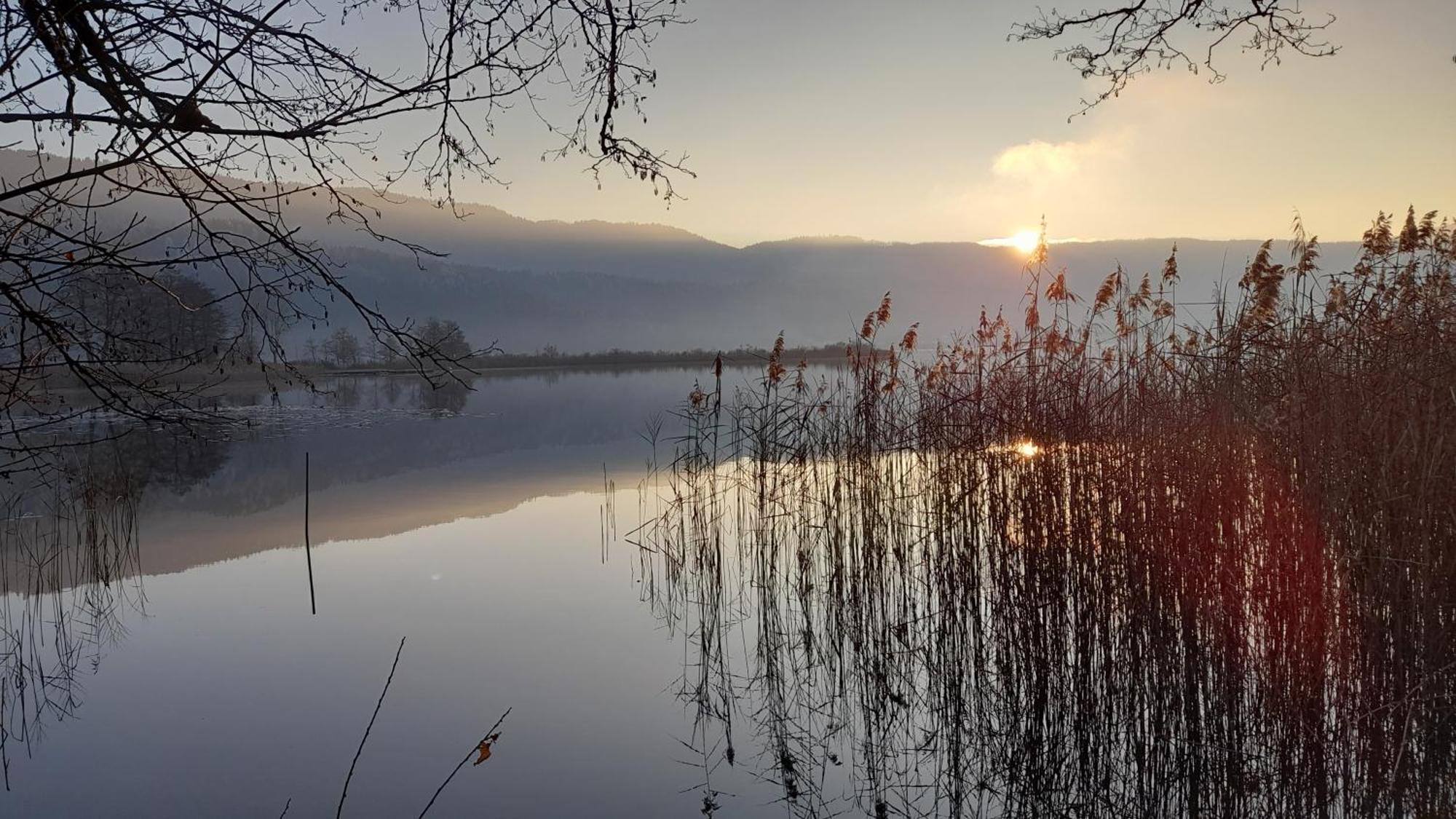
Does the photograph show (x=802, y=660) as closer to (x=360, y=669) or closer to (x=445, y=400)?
(x=360, y=669)

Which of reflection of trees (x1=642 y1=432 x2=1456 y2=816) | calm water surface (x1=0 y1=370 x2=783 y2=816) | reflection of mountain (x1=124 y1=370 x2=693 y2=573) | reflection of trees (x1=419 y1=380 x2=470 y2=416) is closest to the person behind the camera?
reflection of trees (x1=642 y1=432 x2=1456 y2=816)

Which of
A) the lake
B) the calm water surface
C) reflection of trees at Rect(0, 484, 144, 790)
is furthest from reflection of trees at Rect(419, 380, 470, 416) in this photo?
the lake

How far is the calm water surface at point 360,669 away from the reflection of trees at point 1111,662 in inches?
20.4

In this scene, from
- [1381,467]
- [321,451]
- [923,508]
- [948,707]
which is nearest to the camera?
[1381,467]

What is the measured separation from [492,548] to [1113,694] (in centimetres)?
640

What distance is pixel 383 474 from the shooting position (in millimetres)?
14609

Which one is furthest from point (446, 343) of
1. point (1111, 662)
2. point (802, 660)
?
point (1111, 662)

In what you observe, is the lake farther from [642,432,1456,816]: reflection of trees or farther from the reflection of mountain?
the reflection of mountain

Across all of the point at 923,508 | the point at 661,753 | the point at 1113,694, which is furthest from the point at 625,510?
the point at 1113,694

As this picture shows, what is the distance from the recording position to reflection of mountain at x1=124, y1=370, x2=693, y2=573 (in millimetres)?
10320

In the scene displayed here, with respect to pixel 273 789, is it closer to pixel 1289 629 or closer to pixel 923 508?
pixel 1289 629

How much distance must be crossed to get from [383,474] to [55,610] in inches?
298

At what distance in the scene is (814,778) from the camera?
4344mm

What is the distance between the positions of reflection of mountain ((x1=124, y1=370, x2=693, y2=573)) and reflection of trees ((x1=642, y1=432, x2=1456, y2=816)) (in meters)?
6.14
